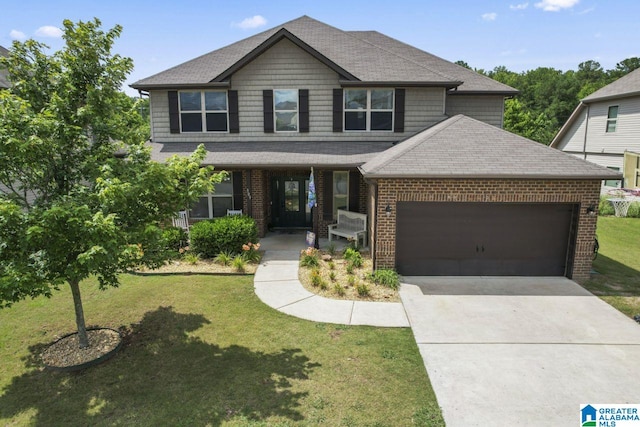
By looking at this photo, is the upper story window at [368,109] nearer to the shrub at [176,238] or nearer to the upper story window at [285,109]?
the upper story window at [285,109]

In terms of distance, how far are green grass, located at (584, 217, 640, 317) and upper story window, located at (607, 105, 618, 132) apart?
30.9ft

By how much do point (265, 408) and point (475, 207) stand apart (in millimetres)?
7532

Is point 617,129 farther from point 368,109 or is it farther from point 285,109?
point 285,109

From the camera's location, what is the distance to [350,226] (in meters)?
14.2

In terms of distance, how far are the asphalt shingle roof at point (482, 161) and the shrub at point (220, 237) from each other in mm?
4333

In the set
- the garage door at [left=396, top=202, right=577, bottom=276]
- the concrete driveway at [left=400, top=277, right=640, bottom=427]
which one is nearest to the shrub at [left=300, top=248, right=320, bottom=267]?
the garage door at [left=396, top=202, right=577, bottom=276]

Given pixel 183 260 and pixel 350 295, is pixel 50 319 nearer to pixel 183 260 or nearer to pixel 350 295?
pixel 183 260

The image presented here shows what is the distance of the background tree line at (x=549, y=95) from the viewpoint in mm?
48219

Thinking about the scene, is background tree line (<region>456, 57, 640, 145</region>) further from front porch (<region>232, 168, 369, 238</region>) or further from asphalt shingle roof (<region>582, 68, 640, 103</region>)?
front porch (<region>232, 168, 369, 238</region>)

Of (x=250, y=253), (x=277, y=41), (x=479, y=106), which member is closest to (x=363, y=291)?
(x=250, y=253)

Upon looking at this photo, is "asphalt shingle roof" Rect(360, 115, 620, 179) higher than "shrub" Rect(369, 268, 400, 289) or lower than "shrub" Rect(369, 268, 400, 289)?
higher

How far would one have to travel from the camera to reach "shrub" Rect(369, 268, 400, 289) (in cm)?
1015

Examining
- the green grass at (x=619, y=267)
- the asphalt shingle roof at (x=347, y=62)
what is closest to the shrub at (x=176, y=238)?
the asphalt shingle roof at (x=347, y=62)


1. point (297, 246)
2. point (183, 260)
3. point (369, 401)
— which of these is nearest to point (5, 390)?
point (369, 401)
